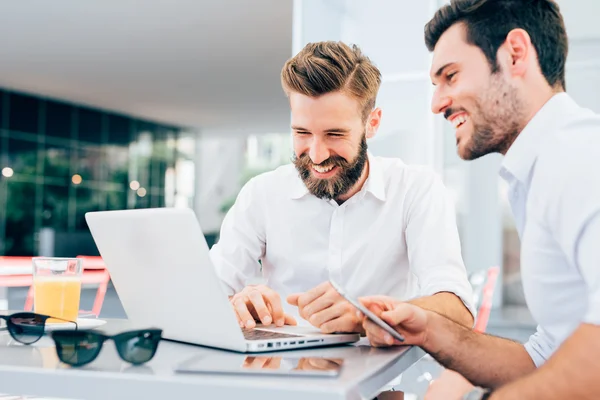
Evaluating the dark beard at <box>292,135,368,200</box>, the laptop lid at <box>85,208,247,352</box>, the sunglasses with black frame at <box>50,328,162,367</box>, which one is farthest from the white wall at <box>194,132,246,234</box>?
the sunglasses with black frame at <box>50,328,162,367</box>

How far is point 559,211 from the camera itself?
3.54ft

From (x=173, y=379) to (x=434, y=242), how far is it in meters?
0.96

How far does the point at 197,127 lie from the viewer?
1611cm

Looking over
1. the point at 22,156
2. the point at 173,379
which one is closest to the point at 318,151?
the point at 173,379

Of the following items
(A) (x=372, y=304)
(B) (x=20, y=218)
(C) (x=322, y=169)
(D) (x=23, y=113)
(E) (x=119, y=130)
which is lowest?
(B) (x=20, y=218)

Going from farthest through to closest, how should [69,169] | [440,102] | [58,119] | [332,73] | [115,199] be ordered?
[115,199], [69,169], [58,119], [332,73], [440,102]

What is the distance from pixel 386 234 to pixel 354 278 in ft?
0.49

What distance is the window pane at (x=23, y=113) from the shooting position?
41.0 ft

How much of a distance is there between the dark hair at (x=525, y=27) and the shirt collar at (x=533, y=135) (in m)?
0.07

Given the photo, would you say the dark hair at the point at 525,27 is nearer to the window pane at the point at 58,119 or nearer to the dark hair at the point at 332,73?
the dark hair at the point at 332,73

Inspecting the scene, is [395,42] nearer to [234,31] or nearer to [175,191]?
[234,31]

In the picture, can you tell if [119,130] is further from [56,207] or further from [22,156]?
[22,156]

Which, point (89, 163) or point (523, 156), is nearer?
point (523, 156)

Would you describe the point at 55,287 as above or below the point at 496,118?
below
